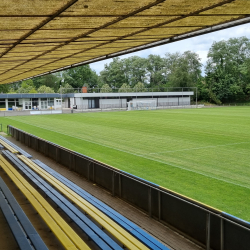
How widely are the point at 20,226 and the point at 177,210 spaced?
10.4 ft

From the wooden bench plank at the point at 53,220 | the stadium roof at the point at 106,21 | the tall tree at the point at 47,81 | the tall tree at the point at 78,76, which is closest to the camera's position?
the stadium roof at the point at 106,21

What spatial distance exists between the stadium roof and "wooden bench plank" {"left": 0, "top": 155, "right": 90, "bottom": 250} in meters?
3.56

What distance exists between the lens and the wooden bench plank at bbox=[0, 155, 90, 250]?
5.68 m

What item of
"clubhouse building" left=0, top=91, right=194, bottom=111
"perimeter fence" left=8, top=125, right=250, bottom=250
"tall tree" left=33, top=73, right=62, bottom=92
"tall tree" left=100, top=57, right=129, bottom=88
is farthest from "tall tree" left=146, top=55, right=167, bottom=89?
"perimeter fence" left=8, top=125, right=250, bottom=250

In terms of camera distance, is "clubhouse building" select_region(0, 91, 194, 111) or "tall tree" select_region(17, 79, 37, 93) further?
"tall tree" select_region(17, 79, 37, 93)

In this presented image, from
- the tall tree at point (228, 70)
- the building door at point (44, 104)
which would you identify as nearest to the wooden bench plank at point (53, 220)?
the building door at point (44, 104)

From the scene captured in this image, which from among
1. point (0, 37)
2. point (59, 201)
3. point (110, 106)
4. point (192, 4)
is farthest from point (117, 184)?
point (110, 106)

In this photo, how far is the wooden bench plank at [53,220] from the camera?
5680 millimetres

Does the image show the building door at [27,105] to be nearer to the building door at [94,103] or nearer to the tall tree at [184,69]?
the building door at [94,103]

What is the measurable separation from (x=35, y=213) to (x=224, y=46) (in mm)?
107249

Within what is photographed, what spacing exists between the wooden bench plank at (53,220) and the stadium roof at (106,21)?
3.56 meters

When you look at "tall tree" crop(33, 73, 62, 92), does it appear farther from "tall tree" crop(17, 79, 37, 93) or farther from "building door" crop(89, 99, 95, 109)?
"building door" crop(89, 99, 95, 109)

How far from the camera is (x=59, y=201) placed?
8.11 metres

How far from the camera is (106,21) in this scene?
626 cm
